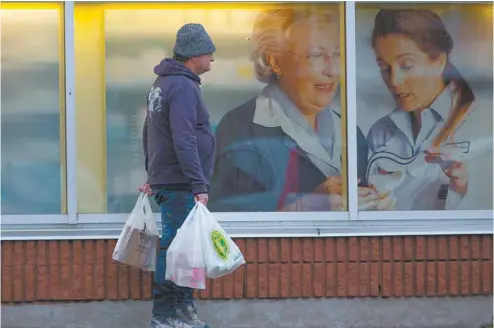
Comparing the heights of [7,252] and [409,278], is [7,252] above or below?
above

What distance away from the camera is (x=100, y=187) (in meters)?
6.08

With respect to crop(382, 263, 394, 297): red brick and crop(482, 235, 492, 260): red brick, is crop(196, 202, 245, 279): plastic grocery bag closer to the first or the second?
crop(382, 263, 394, 297): red brick

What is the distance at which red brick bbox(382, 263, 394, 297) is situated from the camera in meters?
6.08

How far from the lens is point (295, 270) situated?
19.8ft

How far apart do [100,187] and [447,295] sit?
95.1 inches

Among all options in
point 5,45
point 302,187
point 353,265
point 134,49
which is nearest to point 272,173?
point 302,187

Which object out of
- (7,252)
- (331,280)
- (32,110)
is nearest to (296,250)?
(331,280)

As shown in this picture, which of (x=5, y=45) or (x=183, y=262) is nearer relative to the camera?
(x=183, y=262)

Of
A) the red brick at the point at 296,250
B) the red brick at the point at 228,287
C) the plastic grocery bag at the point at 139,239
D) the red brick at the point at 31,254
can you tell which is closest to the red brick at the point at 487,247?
the red brick at the point at 296,250

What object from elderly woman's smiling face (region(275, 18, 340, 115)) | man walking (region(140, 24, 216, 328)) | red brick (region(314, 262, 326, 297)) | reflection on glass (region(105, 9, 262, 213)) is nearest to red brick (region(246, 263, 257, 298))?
red brick (region(314, 262, 326, 297))

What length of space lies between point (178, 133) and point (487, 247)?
2.36m

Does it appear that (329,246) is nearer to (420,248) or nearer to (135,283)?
(420,248)

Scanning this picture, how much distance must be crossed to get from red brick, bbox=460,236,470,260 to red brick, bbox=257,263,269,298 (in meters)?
1.30

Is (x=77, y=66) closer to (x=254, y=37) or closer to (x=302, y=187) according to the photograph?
(x=254, y=37)
